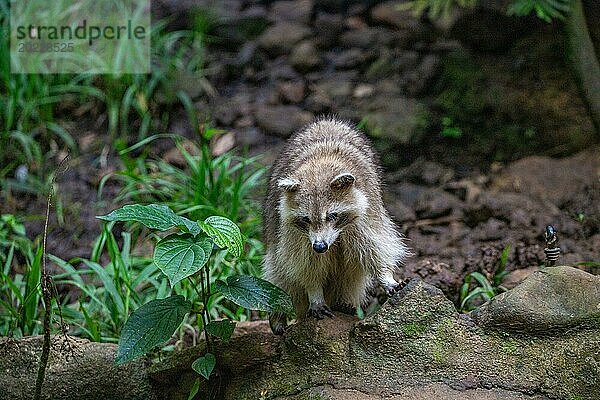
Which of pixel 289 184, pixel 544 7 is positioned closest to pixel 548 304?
pixel 289 184

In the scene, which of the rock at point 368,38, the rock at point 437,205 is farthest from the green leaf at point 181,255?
the rock at point 368,38

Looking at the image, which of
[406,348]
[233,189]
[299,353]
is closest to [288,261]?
[299,353]

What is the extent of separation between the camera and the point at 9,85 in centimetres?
701

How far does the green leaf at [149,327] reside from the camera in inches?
134

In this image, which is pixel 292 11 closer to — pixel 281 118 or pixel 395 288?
pixel 281 118

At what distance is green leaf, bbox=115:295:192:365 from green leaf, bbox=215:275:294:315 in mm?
210

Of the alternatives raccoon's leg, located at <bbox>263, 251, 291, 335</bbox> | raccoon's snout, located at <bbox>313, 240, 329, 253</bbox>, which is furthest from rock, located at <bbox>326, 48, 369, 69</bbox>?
raccoon's snout, located at <bbox>313, 240, 329, 253</bbox>

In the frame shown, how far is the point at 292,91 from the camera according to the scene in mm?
7516

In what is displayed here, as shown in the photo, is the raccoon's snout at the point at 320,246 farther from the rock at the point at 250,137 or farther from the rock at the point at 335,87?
the rock at the point at 335,87

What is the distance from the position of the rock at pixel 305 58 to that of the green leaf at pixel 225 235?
4.61 m

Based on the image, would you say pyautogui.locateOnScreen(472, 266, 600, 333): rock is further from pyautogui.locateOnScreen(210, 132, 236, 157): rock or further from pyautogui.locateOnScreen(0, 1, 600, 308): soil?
pyautogui.locateOnScreen(210, 132, 236, 157): rock

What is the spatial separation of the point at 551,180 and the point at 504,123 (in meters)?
0.85

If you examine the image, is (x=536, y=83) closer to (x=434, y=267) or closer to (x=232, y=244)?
(x=434, y=267)

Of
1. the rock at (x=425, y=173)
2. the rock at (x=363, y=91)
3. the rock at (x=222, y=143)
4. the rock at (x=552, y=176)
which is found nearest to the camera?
the rock at (x=552, y=176)
